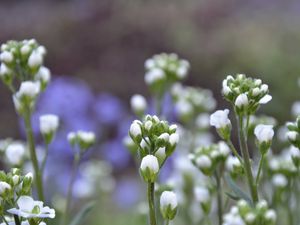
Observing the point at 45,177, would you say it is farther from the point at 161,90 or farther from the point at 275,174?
the point at 275,174

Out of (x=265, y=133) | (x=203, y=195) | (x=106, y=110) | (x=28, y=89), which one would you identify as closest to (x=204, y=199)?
(x=203, y=195)

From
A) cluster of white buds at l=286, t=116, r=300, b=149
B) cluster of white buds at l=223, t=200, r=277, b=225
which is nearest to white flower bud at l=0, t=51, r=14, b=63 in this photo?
cluster of white buds at l=286, t=116, r=300, b=149

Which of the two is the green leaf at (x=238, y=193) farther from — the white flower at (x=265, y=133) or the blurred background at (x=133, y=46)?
the blurred background at (x=133, y=46)

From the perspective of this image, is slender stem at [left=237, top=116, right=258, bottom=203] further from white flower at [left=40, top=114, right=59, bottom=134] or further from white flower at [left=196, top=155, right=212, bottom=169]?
white flower at [left=40, top=114, right=59, bottom=134]

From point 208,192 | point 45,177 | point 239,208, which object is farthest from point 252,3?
point 239,208

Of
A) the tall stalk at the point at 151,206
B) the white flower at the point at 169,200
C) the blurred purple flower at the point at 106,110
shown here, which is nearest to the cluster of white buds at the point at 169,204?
the white flower at the point at 169,200

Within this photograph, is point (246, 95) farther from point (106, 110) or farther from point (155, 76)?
point (106, 110)
